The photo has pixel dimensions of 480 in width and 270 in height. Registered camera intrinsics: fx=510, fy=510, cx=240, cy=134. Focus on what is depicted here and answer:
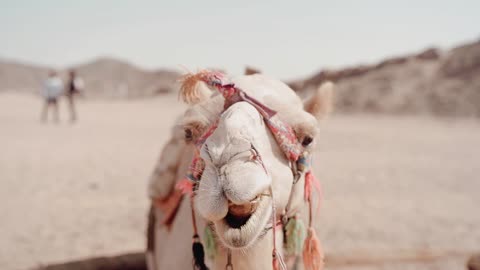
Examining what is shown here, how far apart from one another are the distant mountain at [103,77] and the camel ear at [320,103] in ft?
127

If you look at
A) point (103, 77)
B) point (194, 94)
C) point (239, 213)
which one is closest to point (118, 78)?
point (103, 77)

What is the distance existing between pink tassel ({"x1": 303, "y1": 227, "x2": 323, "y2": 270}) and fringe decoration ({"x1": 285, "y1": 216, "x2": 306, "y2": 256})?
15 cm

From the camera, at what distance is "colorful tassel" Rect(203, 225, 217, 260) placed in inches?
93.2

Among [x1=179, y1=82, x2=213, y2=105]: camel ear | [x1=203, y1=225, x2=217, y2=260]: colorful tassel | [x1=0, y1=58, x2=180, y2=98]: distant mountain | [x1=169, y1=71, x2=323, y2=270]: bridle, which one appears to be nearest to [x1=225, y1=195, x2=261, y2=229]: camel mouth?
[x1=169, y1=71, x2=323, y2=270]: bridle

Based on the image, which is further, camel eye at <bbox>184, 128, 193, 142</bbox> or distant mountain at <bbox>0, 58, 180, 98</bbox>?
distant mountain at <bbox>0, 58, 180, 98</bbox>

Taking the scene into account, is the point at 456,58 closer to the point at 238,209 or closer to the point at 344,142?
the point at 344,142

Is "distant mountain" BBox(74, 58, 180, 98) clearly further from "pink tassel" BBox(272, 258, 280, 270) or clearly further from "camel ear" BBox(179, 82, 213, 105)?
"pink tassel" BBox(272, 258, 280, 270)

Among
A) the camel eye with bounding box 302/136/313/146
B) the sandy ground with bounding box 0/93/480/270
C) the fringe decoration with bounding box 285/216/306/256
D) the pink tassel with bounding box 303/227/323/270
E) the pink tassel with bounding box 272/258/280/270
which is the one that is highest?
the camel eye with bounding box 302/136/313/146

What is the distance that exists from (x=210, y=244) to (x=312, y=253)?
680 mm

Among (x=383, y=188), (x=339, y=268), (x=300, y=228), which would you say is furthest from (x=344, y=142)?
(x=300, y=228)

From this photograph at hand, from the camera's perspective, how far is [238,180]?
197cm

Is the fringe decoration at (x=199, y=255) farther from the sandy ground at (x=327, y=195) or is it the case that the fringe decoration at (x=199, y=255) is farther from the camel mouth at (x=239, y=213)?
the sandy ground at (x=327, y=195)

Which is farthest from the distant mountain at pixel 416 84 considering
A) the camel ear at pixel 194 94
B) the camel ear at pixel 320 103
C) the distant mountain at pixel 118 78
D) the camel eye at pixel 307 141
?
the camel eye at pixel 307 141

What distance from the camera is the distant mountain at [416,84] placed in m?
20.7
